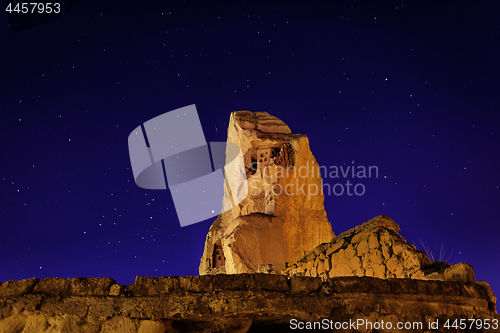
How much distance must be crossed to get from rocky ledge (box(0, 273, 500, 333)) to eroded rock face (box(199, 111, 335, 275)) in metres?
6.53

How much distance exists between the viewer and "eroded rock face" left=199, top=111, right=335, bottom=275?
11.4 metres

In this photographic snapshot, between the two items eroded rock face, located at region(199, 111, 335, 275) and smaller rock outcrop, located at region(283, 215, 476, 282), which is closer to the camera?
smaller rock outcrop, located at region(283, 215, 476, 282)

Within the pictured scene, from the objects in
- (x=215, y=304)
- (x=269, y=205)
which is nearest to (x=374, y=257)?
(x=215, y=304)

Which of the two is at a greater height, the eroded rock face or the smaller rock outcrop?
the eroded rock face

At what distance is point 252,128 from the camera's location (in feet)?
47.1

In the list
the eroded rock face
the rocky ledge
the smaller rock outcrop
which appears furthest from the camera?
the eroded rock face

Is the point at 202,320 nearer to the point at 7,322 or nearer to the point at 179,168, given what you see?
the point at 7,322

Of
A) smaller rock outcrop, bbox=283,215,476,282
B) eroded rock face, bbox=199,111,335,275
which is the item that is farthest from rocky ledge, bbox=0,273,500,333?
eroded rock face, bbox=199,111,335,275

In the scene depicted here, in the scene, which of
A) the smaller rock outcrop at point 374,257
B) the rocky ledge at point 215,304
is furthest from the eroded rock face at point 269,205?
the rocky ledge at point 215,304

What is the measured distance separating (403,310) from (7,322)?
3.90m

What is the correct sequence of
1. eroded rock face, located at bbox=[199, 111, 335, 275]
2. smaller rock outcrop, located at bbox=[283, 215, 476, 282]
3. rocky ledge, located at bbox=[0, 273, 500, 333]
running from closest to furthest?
rocky ledge, located at bbox=[0, 273, 500, 333]
smaller rock outcrop, located at bbox=[283, 215, 476, 282]
eroded rock face, located at bbox=[199, 111, 335, 275]

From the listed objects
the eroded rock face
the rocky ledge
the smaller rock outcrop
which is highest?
the eroded rock face

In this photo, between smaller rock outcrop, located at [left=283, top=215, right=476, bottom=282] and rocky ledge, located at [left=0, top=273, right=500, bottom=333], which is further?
smaller rock outcrop, located at [left=283, top=215, right=476, bottom=282]

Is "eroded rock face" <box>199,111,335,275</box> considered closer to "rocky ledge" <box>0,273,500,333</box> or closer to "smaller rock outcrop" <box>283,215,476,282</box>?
"smaller rock outcrop" <box>283,215,476,282</box>
